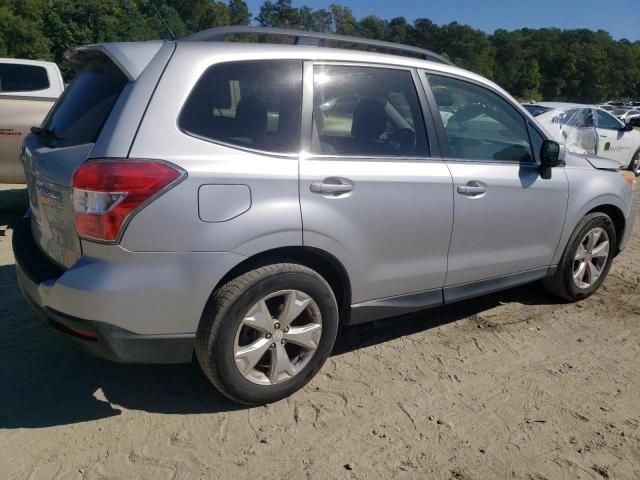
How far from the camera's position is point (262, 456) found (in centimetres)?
262

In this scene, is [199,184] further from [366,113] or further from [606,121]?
[606,121]

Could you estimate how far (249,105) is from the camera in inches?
111

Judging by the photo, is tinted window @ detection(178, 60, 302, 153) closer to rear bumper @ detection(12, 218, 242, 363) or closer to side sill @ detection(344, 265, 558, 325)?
rear bumper @ detection(12, 218, 242, 363)

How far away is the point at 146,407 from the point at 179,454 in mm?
463

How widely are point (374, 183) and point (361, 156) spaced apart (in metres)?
0.17

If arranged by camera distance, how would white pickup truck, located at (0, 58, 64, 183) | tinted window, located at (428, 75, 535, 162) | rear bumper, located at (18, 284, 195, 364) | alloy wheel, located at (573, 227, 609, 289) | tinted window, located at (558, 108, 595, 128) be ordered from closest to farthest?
rear bumper, located at (18, 284, 195, 364) < tinted window, located at (428, 75, 535, 162) < alloy wheel, located at (573, 227, 609, 289) < white pickup truck, located at (0, 58, 64, 183) < tinted window, located at (558, 108, 595, 128)

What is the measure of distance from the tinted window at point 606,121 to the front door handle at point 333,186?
35.1 ft

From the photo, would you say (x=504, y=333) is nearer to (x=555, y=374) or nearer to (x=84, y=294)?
(x=555, y=374)

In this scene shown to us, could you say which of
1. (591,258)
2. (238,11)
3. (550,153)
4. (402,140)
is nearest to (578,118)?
(591,258)

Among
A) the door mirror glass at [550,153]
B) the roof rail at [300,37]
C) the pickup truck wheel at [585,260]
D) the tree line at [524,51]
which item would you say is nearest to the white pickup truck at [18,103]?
the roof rail at [300,37]

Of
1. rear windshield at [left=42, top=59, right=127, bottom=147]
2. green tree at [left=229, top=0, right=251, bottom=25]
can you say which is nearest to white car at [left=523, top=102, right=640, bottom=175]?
rear windshield at [left=42, top=59, right=127, bottom=147]

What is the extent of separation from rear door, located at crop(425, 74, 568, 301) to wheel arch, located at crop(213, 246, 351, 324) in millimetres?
779

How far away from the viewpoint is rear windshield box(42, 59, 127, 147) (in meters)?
2.69

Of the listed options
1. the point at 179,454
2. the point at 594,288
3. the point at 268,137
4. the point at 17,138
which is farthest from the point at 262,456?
the point at 17,138
